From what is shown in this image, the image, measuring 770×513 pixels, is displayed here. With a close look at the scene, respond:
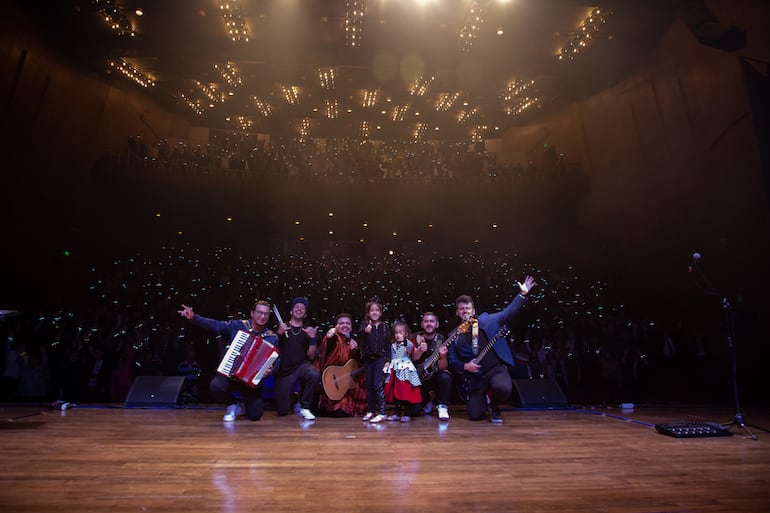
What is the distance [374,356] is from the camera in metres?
4.89

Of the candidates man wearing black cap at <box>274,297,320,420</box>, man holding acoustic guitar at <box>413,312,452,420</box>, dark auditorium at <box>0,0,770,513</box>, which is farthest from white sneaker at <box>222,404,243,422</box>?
man holding acoustic guitar at <box>413,312,452,420</box>

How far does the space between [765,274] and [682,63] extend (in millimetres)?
4860

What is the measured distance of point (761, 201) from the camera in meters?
7.15

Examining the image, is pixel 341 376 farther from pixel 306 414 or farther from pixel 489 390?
pixel 489 390

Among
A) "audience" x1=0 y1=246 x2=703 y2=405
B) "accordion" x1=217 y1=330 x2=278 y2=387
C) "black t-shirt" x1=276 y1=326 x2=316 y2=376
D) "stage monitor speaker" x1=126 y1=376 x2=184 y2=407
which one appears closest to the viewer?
"accordion" x1=217 y1=330 x2=278 y2=387

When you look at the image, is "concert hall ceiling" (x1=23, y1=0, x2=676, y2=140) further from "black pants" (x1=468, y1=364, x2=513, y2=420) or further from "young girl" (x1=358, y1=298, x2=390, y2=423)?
"black pants" (x1=468, y1=364, x2=513, y2=420)

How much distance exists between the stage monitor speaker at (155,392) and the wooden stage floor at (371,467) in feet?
2.60

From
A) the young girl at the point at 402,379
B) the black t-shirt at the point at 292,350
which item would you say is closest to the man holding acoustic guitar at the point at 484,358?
the young girl at the point at 402,379

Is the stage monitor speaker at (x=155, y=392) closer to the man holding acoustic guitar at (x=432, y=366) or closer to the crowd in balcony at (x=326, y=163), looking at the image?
the man holding acoustic guitar at (x=432, y=366)

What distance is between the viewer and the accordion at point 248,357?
4.59 meters

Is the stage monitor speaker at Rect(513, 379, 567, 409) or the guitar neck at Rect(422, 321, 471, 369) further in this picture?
the stage monitor speaker at Rect(513, 379, 567, 409)

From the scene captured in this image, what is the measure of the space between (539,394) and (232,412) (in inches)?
146

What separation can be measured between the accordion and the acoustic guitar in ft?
2.39

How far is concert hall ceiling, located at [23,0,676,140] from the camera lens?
1078cm
